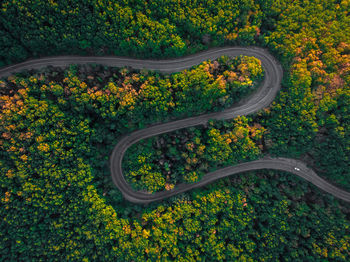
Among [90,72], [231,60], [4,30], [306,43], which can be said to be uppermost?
[306,43]

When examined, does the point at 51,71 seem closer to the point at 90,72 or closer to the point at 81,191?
the point at 90,72

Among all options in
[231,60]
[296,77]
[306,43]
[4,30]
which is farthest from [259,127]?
[4,30]

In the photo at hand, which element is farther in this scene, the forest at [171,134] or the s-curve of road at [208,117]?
Answer: the s-curve of road at [208,117]

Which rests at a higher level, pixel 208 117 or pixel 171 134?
pixel 208 117

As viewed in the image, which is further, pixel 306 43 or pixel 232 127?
pixel 232 127
